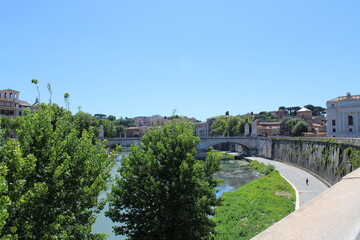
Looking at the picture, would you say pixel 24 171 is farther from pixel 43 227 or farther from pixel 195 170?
pixel 195 170

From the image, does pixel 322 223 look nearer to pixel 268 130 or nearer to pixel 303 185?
pixel 303 185

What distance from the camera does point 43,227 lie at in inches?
243

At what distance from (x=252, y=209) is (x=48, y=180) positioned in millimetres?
15567

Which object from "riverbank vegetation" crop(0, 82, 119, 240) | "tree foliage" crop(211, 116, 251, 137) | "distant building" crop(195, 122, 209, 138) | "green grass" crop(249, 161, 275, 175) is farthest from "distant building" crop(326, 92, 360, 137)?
"distant building" crop(195, 122, 209, 138)

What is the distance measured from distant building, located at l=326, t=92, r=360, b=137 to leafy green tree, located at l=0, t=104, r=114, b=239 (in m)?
46.9

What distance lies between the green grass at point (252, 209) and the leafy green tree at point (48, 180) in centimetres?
664

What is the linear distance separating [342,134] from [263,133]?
45950 millimetres

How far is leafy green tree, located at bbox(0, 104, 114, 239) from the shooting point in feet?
19.0

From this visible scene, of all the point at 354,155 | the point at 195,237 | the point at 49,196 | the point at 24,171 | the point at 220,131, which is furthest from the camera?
the point at 220,131

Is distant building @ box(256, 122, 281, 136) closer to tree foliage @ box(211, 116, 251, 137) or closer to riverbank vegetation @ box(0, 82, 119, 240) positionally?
tree foliage @ box(211, 116, 251, 137)

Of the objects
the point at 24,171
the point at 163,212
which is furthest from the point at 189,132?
the point at 24,171

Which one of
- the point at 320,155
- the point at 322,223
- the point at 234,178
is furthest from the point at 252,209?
the point at 322,223

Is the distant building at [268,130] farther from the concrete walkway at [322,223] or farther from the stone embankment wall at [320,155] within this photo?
the concrete walkway at [322,223]

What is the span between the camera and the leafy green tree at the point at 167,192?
9.95 metres
